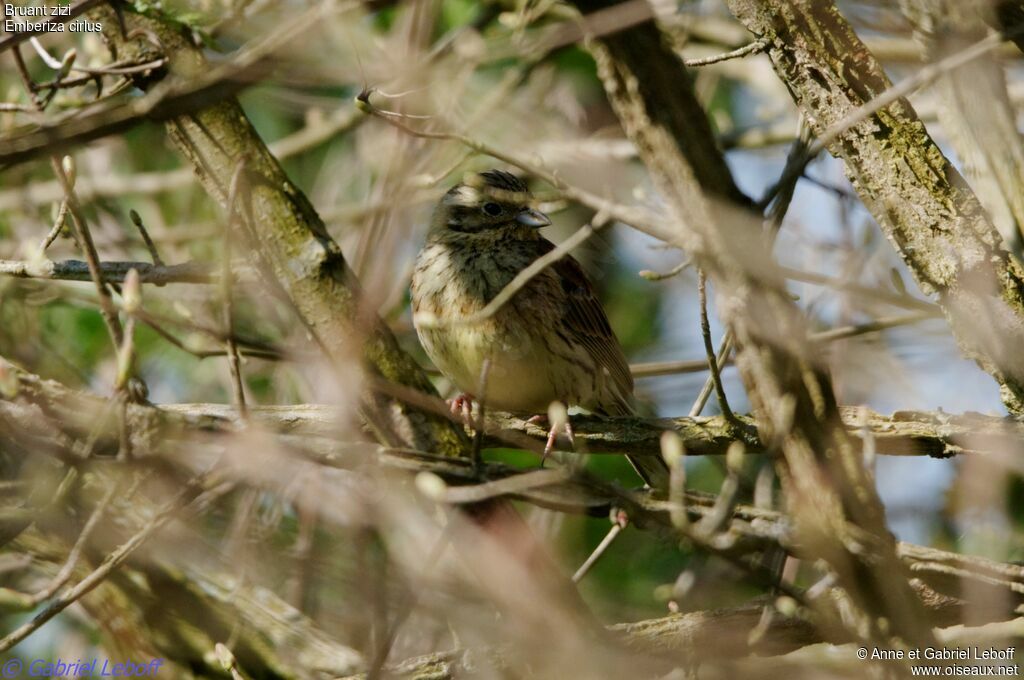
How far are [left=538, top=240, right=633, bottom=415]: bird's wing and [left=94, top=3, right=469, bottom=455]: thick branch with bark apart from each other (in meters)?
1.38

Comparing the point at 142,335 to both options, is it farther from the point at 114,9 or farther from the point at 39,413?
the point at 39,413

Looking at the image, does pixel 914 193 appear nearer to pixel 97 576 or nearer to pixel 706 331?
pixel 706 331

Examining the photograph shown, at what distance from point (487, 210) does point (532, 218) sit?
29cm

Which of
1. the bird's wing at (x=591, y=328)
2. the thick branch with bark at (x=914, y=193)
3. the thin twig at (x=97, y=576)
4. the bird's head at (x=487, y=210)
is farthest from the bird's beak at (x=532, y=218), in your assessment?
the thin twig at (x=97, y=576)

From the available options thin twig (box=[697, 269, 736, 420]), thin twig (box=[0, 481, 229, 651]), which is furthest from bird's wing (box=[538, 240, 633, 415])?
thin twig (box=[0, 481, 229, 651])

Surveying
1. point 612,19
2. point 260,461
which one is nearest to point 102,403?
point 260,461

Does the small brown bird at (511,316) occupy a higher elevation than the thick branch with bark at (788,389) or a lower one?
lower

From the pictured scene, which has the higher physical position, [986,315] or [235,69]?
[235,69]

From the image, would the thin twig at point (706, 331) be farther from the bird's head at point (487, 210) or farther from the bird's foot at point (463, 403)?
the bird's head at point (487, 210)

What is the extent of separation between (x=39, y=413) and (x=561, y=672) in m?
1.74

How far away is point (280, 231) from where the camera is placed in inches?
175

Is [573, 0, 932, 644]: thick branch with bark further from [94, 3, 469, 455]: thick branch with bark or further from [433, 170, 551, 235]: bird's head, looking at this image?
[433, 170, 551, 235]: bird's head

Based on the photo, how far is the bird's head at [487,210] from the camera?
18.4ft

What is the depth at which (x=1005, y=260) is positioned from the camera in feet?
12.1
